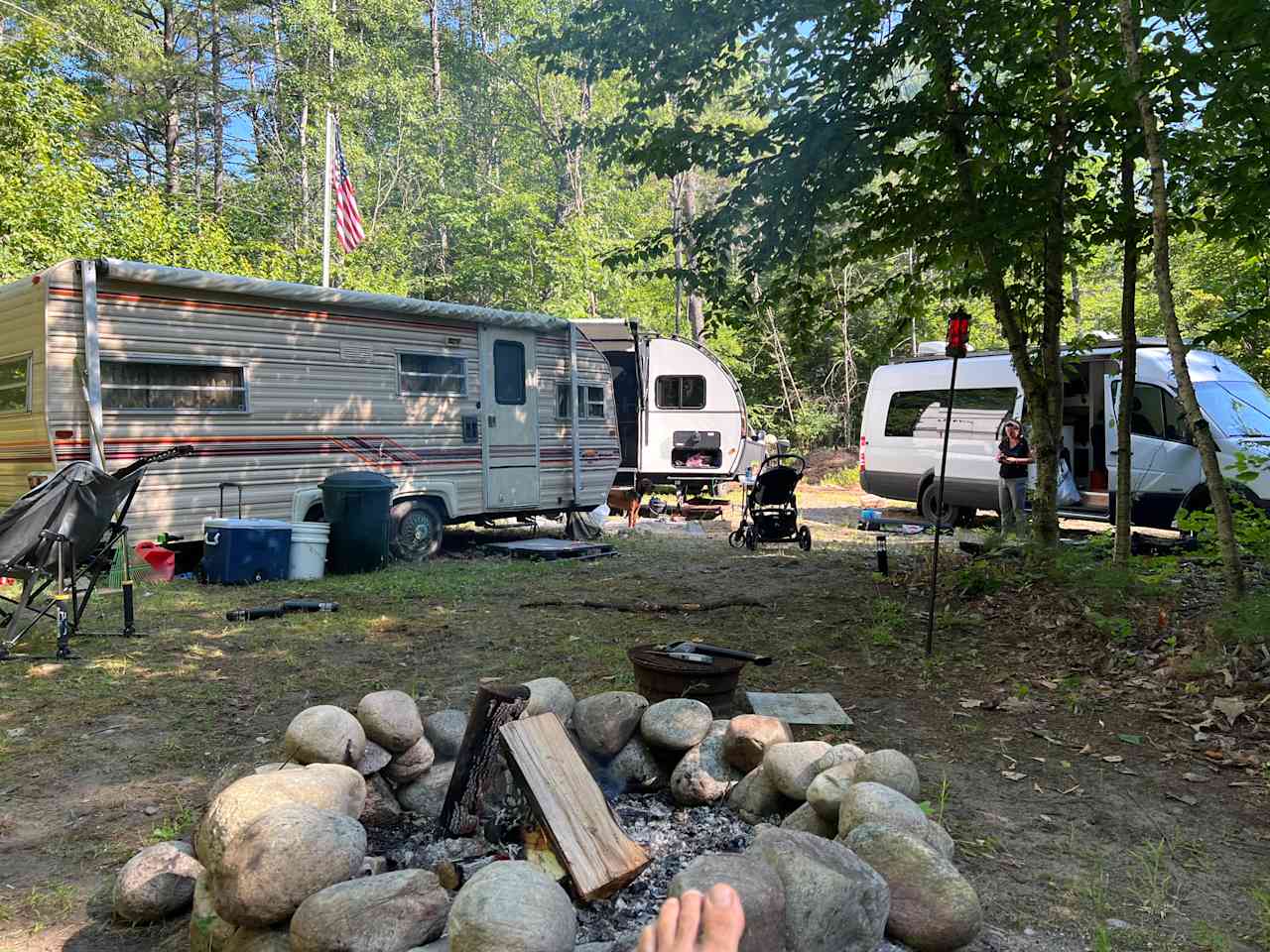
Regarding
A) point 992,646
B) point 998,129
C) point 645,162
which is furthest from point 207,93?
point 992,646

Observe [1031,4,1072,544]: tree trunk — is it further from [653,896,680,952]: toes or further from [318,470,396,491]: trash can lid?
[653,896,680,952]: toes

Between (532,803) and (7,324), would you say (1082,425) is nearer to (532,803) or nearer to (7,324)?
(532,803)

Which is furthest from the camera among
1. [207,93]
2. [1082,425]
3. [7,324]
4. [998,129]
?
[207,93]

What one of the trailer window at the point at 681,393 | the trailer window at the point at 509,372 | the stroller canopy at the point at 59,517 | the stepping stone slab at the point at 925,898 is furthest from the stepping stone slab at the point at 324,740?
the trailer window at the point at 681,393

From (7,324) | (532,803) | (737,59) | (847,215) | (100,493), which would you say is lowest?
(532,803)

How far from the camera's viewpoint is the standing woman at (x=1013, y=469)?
1012 centimetres

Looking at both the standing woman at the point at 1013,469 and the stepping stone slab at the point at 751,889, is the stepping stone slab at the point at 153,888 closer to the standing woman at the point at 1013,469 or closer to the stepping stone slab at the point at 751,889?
the stepping stone slab at the point at 751,889

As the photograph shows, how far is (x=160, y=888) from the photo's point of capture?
98.5 inches

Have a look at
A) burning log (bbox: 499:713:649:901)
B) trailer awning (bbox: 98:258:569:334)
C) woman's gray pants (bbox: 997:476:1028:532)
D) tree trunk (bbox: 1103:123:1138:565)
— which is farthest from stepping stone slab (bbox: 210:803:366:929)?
woman's gray pants (bbox: 997:476:1028:532)

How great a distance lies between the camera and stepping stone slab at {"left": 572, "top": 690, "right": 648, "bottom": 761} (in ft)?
11.4

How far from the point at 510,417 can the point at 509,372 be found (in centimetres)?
57

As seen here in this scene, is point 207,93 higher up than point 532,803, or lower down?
higher up

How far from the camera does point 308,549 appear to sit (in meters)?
8.23

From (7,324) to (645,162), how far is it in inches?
220
